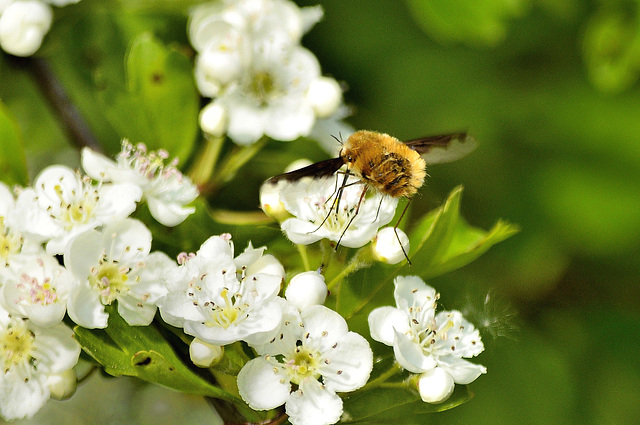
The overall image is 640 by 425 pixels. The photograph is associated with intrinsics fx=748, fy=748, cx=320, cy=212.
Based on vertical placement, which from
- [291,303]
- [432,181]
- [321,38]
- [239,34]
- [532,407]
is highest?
[239,34]

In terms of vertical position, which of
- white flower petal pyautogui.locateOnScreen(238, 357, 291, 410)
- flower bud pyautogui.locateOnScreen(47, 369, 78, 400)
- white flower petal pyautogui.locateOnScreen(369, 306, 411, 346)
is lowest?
flower bud pyautogui.locateOnScreen(47, 369, 78, 400)

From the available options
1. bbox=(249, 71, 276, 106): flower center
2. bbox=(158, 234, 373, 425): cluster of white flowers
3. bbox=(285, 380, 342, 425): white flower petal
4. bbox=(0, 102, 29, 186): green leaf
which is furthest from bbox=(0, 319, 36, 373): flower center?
bbox=(249, 71, 276, 106): flower center

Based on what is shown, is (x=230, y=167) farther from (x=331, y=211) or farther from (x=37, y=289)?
(x=37, y=289)

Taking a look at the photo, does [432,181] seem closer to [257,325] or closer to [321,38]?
[321,38]

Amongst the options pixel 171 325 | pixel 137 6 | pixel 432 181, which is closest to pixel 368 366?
pixel 171 325

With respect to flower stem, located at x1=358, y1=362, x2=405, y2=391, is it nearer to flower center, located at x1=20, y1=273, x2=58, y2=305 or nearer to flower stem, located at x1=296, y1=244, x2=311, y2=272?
flower stem, located at x1=296, y1=244, x2=311, y2=272

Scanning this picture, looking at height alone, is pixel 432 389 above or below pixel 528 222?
above

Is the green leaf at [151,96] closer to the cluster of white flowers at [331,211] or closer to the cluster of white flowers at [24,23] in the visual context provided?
the cluster of white flowers at [24,23]
